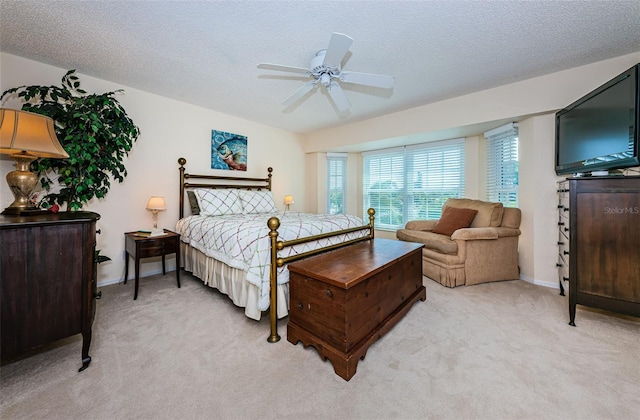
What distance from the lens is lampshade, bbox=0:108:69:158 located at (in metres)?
1.59

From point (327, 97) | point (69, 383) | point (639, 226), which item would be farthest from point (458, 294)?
point (69, 383)

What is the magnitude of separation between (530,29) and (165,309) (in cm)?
415

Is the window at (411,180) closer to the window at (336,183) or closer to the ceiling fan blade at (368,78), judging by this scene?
the window at (336,183)

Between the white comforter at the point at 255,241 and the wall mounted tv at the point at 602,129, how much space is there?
2.34 metres

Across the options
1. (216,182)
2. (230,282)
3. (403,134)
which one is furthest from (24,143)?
(403,134)

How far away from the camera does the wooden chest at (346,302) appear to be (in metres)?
1.54

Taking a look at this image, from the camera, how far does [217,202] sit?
3.53 m

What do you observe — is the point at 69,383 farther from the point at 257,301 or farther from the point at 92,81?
the point at 92,81

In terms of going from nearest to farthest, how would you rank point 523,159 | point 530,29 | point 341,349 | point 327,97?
point 341,349
point 530,29
point 523,159
point 327,97

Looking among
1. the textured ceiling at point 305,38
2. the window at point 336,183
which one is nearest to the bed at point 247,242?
the textured ceiling at point 305,38

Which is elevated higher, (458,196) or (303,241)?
(458,196)

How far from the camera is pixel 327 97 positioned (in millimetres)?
3426

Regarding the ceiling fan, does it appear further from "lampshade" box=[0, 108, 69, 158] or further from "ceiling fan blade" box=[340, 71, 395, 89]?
"lampshade" box=[0, 108, 69, 158]

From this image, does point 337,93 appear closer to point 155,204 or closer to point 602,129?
point 602,129
